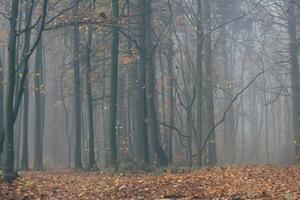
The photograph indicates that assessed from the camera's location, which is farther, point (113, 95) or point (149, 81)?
point (149, 81)

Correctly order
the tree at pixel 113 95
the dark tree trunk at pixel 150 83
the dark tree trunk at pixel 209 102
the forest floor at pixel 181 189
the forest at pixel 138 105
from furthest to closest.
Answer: the dark tree trunk at pixel 209 102, the dark tree trunk at pixel 150 83, the tree at pixel 113 95, the forest at pixel 138 105, the forest floor at pixel 181 189

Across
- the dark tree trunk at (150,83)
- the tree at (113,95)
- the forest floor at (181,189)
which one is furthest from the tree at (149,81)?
the forest floor at (181,189)

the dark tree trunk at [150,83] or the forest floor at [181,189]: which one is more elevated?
the dark tree trunk at [150,83]

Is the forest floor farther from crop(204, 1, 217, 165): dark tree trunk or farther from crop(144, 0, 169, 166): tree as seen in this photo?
crop(204, 1, 217, 165): dark tree trunk

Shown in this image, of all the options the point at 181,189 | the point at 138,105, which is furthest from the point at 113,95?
the point at 181,189

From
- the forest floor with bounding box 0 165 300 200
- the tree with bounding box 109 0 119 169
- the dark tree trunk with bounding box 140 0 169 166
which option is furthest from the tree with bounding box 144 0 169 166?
the forest floor with bounding box 0 165 300 200

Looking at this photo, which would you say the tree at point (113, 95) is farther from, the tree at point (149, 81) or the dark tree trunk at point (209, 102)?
the dark tree trunk at point (209, 102)

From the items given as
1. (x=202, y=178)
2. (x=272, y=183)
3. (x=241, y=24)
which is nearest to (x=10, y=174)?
(x=202, y=178)

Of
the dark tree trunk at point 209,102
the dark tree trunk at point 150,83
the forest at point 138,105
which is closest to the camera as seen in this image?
the forest at point 138,105

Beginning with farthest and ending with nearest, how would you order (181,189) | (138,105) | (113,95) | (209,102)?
(138,105) → (209,102) → (113,95) → (181,189)

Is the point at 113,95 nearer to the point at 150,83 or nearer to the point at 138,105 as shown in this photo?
the point at 150,83

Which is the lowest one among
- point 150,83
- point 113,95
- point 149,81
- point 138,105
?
point 113,95

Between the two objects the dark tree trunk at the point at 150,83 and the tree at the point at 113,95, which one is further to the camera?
the dark tree trunk at the point at 150,83

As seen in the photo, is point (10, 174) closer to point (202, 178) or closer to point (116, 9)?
point (202, 178)
